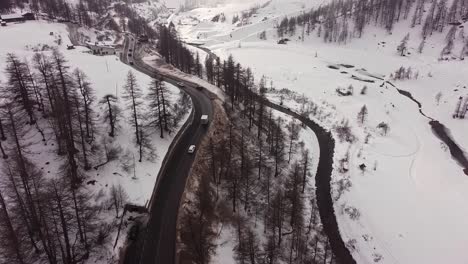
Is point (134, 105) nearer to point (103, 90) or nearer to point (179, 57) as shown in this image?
point (103, 90)

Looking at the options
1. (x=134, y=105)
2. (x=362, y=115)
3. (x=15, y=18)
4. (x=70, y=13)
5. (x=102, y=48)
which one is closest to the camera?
Answer: (x=134, y=105)

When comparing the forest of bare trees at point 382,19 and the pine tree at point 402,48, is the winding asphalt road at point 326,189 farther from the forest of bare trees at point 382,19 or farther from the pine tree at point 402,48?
the forest of bare trees at point 382,19

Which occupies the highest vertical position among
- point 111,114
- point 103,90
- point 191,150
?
point 103,90

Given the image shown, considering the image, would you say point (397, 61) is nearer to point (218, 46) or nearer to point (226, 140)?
point (218, 46)

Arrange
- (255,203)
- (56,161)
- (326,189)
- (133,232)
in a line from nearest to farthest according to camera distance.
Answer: (133,232)
(56,161)
(255,203)
(326,189)

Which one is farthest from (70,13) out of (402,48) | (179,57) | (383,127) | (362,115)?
(402,48)

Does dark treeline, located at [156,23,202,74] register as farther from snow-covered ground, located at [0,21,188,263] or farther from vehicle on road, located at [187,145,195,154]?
vehicle on road, located at [187,145,195,154]

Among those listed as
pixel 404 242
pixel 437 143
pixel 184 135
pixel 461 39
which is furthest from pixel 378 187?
pixel 461 39

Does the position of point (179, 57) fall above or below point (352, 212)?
above

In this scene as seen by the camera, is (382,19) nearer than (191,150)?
No
